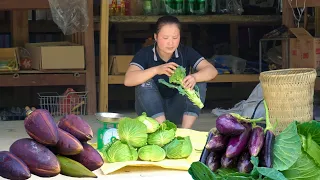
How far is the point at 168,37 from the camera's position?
16.5 ft

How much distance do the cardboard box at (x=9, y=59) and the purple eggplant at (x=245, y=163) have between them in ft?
16.1

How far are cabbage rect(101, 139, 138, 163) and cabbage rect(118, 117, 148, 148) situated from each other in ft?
0.12

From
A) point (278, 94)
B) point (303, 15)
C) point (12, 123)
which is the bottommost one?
point (12, 123)

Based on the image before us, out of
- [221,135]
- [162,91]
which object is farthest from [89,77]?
[221,135]

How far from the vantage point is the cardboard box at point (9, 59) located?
7.22m

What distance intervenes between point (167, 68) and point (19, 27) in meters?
3.34

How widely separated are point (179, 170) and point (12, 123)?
10.8 ft

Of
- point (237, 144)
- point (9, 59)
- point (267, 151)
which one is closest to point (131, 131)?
point (237, 144)

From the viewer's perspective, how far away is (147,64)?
5.33 metres

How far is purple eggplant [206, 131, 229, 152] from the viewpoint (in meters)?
2.76

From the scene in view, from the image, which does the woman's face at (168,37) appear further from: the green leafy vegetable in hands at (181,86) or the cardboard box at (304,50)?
the cardboard box at (304,50)

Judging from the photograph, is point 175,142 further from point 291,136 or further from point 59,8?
point 59,8

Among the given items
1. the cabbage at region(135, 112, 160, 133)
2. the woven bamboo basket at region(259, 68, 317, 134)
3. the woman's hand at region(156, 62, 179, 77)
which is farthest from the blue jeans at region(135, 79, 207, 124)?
the cabbage at region(135, 112, 160, 133)

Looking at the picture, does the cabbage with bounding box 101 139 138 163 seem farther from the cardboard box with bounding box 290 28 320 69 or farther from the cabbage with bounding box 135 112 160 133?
the cardboard box with bounding box 290 28 320 69
